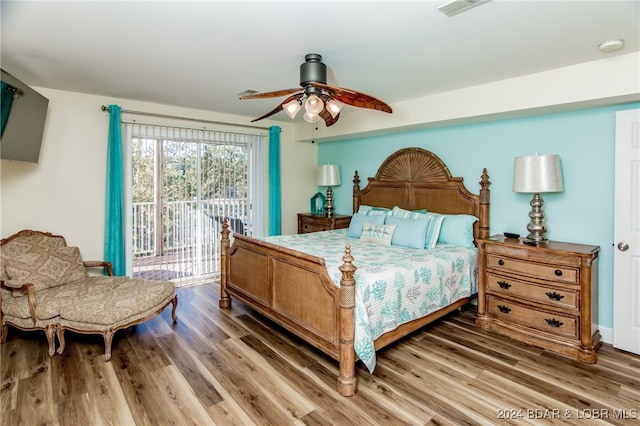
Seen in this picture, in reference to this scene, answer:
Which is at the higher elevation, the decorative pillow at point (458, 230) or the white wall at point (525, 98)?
the white wall at point (525, 98)

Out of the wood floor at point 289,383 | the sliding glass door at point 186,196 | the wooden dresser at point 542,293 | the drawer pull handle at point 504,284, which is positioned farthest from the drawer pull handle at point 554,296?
the sliding glass door at point 186,196

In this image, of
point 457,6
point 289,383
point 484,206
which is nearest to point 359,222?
point 484,206

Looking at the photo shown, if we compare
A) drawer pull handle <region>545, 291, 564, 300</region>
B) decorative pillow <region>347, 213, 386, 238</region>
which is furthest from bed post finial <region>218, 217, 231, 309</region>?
drawer pull handle <region>545, 291, 564, 300</region>

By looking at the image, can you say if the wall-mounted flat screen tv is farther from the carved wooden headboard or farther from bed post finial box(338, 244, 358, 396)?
the carved wooden headboard

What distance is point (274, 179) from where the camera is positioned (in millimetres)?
5441

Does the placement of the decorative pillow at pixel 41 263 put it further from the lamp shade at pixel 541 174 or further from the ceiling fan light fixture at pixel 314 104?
the lamp shade at pixel 541 174

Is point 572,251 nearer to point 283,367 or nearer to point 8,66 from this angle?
point 283,367

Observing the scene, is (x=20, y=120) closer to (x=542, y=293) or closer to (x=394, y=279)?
(x=394, y=279)

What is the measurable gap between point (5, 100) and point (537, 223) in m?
4.64

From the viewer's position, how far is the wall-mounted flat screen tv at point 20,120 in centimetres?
276

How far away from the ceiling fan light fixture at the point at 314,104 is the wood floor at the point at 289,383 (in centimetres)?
198

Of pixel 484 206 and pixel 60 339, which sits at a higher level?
pixel 484 206

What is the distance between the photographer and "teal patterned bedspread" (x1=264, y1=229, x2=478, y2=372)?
2.51 m

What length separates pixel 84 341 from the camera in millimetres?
3131
